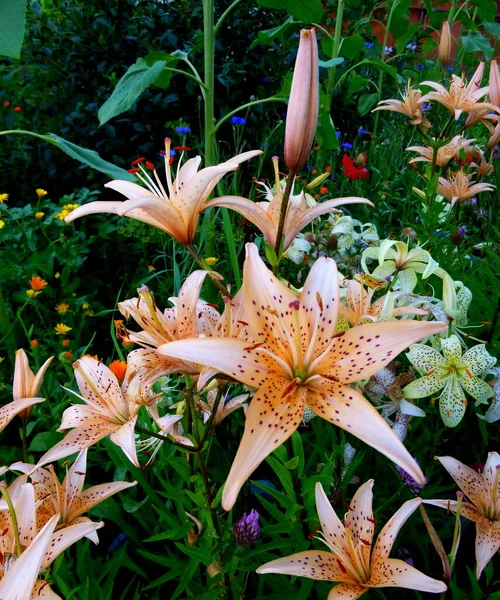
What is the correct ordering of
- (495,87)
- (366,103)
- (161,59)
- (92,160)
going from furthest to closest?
1. (366,103)
2. (161,59)
3. (495,87)
4. (92,160)

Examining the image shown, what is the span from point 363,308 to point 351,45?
217 centimetres

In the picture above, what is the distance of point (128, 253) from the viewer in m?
2.26

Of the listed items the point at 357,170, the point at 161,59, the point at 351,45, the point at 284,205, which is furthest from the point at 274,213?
the point at 351,45

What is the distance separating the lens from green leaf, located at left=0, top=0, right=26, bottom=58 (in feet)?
2.23

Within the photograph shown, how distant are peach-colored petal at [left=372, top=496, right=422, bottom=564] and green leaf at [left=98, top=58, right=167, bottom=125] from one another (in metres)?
1.21

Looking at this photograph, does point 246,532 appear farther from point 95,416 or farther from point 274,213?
point 274,213

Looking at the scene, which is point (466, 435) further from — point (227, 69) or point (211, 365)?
point (227, 69)

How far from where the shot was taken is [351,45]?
262cm

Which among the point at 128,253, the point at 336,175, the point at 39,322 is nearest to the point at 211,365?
the point at 39,322

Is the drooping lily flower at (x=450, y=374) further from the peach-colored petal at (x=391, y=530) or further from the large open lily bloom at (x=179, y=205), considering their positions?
the large open lily bloom at (x=179, y=205)

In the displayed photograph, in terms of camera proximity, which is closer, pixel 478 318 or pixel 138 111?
pixel 478 318

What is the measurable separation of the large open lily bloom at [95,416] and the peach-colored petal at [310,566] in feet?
0.66

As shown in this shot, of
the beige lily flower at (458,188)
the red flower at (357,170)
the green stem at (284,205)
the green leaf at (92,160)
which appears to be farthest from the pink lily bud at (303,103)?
the red flower at (357,170)

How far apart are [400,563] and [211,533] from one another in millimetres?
263
